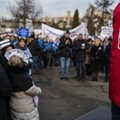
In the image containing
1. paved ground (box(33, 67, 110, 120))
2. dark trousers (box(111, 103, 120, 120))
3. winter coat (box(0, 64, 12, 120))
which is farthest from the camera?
paved ground (box(33, 67, 110, 120))

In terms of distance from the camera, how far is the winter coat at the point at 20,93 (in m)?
5.12

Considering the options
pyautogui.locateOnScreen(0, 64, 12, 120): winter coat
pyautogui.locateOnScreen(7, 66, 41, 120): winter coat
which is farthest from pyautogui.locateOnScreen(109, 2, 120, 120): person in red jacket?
pyautogui.locateOnScreen(7, 66, 41, 120): winter coat

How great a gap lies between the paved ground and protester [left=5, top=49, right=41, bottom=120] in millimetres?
2616

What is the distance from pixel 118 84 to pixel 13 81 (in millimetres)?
2164

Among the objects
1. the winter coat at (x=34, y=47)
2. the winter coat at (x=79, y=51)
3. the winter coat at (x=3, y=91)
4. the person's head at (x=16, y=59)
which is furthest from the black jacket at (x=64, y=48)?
the winter coat at (x=3, y=91)

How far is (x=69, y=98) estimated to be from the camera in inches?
401

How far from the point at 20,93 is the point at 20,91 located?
1.1 inches

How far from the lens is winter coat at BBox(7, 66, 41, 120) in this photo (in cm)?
512

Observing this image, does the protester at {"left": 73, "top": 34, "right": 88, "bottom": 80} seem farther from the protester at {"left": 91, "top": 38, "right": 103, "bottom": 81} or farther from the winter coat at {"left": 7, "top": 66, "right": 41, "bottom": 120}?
the winter coat at {"left": 7, "top": 66, "right": 41, "bottom": 120}

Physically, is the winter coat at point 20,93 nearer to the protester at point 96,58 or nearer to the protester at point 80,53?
the protester at point 80,53

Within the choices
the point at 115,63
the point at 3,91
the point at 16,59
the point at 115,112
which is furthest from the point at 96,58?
the point at 115,63

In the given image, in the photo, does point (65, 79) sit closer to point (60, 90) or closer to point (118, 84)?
point (60, 90)

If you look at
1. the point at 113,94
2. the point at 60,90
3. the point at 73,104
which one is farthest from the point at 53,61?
the point at 113,94

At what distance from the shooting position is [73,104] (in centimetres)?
932
